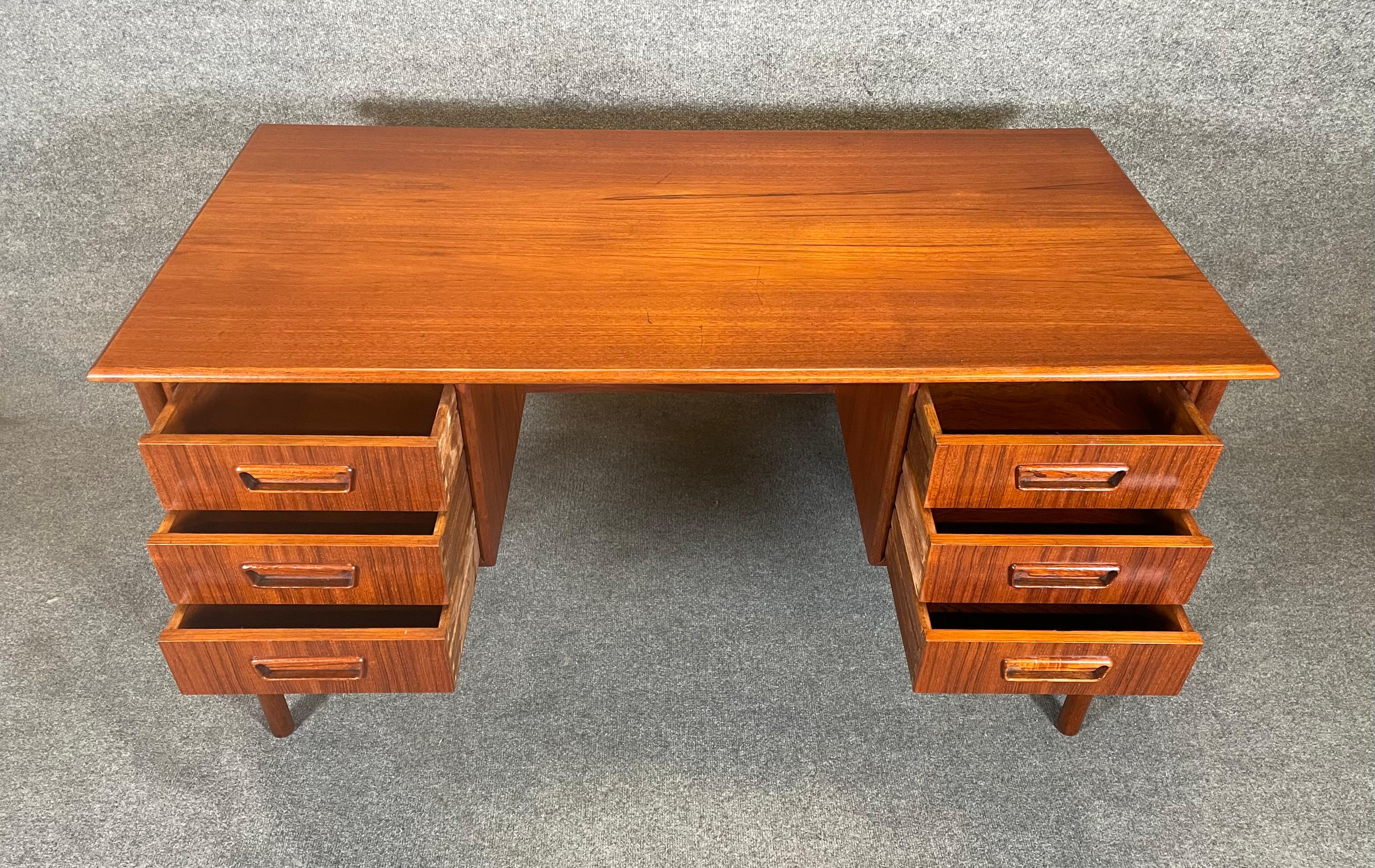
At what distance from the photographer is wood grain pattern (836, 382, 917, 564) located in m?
0.95

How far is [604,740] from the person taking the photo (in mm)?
1076

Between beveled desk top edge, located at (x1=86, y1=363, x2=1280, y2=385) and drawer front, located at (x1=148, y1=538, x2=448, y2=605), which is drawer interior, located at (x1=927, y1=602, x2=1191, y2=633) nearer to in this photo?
beveled desk top edge, located at (x1=86, y1=363, x2=1280, y2=385)

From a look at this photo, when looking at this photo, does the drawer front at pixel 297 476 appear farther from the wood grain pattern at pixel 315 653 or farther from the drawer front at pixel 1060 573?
the drawer front at pixel 1060 573

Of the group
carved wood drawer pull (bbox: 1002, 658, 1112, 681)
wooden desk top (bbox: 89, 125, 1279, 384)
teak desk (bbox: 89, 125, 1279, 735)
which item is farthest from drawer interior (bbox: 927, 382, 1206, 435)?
carved wood drawer pull (bbox: 1002, 658, 1112, 681)

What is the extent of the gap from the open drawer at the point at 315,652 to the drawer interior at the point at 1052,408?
1.83 feet

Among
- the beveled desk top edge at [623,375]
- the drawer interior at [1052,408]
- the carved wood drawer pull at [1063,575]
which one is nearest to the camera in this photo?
the beveled desk top edge at [623,375]

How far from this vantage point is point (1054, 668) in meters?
0.93

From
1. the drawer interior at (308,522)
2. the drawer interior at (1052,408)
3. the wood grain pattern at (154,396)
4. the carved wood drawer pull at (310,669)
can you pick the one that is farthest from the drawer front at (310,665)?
the drawer interior at (1052,408)

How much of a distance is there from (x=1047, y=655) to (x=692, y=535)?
21.8 inches

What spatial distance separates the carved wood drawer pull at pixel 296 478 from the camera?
0.85m

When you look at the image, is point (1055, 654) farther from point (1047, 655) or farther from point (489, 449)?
point (489, 449)

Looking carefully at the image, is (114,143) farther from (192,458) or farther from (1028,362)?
(1028,362)

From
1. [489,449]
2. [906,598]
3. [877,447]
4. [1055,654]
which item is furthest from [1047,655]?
[489,449]

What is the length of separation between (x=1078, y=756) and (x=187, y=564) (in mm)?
960
